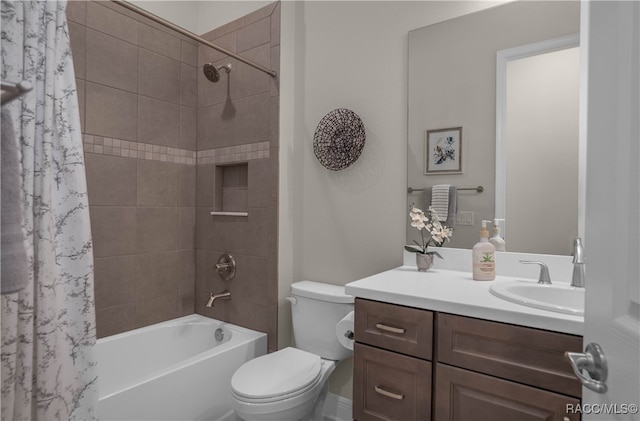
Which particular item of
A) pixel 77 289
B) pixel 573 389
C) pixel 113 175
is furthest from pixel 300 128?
pixel 573 389

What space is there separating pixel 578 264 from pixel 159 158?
92.1 inches

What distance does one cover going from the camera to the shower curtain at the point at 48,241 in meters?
1.14

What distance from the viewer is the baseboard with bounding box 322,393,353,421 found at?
6.84 feet

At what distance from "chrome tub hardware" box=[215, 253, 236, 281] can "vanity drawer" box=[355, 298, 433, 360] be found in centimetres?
120

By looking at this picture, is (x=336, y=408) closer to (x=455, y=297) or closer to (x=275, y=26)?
(x=455, y=297)

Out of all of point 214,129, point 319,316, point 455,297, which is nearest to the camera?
point 455,297

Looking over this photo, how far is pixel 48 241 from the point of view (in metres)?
1.19

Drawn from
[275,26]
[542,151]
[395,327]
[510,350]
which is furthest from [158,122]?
[510,350]

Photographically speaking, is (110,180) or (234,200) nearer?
(110,180)

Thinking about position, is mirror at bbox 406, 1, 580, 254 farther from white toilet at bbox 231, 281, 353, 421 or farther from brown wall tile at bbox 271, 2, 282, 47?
brown wall tile at bbox 271, 2, 282, 47

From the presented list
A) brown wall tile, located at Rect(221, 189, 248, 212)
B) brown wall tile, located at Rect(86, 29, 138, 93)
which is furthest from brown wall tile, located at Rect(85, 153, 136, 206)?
brown wall tile, located at Rect(221, 189, 248, 212)

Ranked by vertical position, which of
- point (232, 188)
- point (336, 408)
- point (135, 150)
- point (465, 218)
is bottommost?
point (336, 408)

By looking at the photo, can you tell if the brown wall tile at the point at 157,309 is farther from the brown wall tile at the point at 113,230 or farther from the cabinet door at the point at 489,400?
the cabinet door at the point at 489,400

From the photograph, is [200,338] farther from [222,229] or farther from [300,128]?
[300,128]
